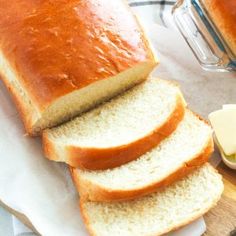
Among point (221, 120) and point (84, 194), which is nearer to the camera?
point (84, 194)

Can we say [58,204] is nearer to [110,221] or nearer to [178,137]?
[110,221]

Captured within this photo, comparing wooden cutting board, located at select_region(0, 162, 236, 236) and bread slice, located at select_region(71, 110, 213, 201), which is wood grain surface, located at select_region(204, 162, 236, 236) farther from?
bread slice, located at select_region(71, 110, 213, 201)

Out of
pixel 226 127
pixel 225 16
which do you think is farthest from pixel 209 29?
pixel 226 127

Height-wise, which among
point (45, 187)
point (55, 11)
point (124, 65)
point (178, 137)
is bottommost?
point (178, 137)

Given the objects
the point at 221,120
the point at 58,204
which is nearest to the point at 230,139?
the point at 221,120

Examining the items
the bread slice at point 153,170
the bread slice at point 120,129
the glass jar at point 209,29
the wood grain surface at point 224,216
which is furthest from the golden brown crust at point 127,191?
the glass jar at point 209,29

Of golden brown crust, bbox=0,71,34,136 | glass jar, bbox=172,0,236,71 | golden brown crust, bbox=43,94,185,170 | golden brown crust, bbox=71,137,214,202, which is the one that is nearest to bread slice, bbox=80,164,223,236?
golden brown crust, bbox=71,137,214,202

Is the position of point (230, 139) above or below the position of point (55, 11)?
below
